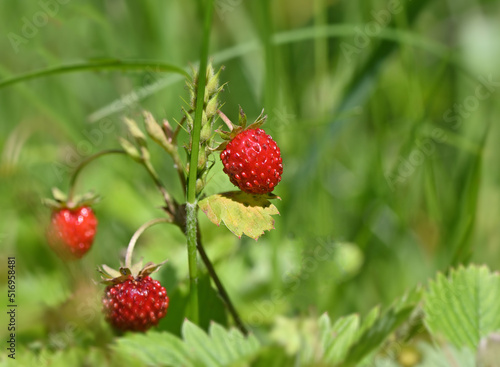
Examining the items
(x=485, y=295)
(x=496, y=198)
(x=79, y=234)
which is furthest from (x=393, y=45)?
(x=79, y=234)

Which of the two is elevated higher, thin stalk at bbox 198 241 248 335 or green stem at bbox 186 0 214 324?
green stem at bbox 186 0 214 324

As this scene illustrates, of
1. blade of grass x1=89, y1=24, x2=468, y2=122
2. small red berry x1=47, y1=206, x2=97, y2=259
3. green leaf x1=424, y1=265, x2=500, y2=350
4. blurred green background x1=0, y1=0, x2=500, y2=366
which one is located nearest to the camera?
green leaf x1=424, y1=265, x2=500, y2=350

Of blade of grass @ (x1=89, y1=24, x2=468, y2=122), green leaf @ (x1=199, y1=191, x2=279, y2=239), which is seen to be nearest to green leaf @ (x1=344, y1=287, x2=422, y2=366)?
green leaf @ (x1=199, y1=191, x2=279, y2=239)

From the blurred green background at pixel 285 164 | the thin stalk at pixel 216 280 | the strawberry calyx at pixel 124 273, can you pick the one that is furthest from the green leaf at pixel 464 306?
the strawberry calyx at pixel 124 273

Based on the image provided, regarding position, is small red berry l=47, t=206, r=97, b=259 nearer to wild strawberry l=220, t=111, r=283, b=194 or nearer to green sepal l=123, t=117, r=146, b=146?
green sepal l=123, t=117, r=146, b=146

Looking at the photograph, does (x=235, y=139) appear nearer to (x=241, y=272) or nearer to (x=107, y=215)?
(x=241, y=272)

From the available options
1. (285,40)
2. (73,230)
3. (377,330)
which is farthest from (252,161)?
(285,40)
